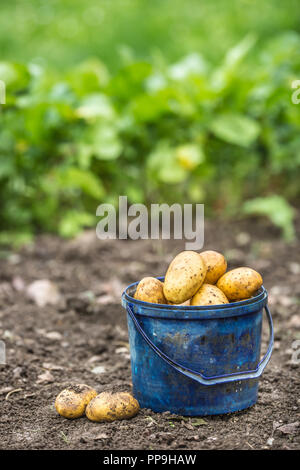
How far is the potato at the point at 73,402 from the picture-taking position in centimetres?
223

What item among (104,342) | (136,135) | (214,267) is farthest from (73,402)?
(136,135)

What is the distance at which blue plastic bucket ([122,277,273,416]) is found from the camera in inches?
84.7

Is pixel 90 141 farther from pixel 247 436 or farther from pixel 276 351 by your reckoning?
pixel 247 436

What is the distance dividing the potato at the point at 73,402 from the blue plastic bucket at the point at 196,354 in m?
0.22

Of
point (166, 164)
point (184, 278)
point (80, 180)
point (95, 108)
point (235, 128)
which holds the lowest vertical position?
point (184, 278)

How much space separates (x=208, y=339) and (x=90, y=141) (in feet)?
9.74

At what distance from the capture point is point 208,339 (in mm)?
2162

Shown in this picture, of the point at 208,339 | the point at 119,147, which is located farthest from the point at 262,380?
the point at 119,147

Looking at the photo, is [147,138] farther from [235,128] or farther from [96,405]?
[96,405]

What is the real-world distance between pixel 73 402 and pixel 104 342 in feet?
2.98

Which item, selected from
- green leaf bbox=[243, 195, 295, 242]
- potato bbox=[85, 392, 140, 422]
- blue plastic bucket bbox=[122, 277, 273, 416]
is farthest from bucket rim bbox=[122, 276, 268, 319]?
green leaf bbox=[243, 195, 295, 242]

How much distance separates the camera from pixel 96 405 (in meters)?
2.18

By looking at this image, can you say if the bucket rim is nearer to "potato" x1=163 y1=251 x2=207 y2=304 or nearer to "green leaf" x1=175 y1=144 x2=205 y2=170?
"potato" x1=163 y1=251 x2=207 y2=304

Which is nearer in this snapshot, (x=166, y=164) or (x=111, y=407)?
(x=111, y=407)
